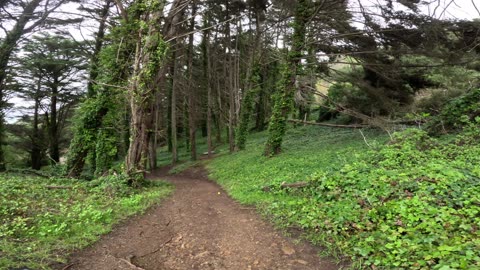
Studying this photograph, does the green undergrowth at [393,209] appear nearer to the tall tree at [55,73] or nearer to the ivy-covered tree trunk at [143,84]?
the ivy-covered tree trunk at [143,84]

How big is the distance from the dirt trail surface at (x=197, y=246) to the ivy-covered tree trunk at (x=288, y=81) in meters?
7.37

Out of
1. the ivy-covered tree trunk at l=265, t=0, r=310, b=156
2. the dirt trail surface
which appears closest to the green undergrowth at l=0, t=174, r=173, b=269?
the dirt trail surface

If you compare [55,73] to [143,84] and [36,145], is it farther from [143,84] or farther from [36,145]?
[143,84]

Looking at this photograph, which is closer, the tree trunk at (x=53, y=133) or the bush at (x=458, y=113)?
the bush at (x=458, y=113)

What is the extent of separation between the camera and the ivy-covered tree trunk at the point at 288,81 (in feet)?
43.0

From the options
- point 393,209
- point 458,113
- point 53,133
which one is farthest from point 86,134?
point 53,133

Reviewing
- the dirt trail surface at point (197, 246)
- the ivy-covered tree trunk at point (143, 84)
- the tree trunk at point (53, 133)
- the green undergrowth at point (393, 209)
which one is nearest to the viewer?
the green undergrowth at point (393, 209)

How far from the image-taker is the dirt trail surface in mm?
4375

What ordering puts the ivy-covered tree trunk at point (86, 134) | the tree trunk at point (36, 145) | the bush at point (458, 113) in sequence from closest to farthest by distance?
the bush at point (458, 113) → the ivy-covered tree trunk at point (86, 134) → the tree trunk at point (36, 145)

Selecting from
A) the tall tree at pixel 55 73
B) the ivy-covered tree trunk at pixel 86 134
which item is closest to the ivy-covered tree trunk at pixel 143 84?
the ivy-covered tree trunk at pixel 86 134

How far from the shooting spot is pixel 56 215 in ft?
18.4

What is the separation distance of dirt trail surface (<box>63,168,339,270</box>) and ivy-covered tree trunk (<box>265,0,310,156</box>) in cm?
737

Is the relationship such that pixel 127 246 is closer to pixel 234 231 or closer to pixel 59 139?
pixel 234 231

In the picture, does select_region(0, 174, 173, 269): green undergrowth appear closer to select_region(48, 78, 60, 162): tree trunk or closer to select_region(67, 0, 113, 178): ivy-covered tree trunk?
select_region(67, 0, 113, 178): ivy-covered tree trunk
